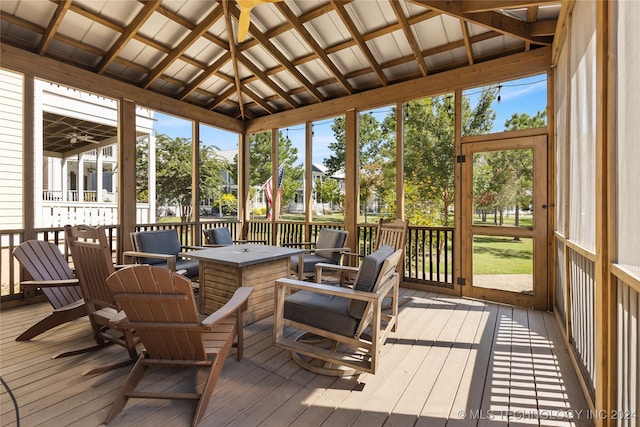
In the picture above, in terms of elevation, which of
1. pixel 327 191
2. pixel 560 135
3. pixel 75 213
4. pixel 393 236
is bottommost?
pixel 393 236

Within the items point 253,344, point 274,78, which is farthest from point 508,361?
point 274,78

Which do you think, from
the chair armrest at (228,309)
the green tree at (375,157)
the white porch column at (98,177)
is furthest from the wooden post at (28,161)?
the white porch column at (98,177)

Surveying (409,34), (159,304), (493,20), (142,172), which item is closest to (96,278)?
(159,304)

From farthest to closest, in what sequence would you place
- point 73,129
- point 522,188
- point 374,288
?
1. point 73,129
2. point 522,188
3. point 374,288

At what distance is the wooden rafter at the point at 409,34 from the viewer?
387 centimetres

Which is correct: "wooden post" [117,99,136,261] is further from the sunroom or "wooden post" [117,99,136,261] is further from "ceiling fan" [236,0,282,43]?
"ceiling fan" [236,0,282,43]

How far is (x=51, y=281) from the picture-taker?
2805 millimetres

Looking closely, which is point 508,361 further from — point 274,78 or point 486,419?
point 274,78

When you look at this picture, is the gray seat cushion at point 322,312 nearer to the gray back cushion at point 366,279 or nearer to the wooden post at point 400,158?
the gray back cushion at point 366,279

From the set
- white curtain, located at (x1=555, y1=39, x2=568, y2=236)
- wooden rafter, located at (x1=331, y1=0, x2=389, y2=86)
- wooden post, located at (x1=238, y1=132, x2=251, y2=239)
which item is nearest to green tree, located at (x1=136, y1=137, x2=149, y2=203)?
wooden post, located at (x1=238, y1=132, x2=251, y2=239)

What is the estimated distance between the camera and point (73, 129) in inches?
320

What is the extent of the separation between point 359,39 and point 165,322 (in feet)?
14.6

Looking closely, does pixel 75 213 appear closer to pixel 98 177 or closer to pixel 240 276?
pixel 98 177

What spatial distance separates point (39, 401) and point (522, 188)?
216 inches
